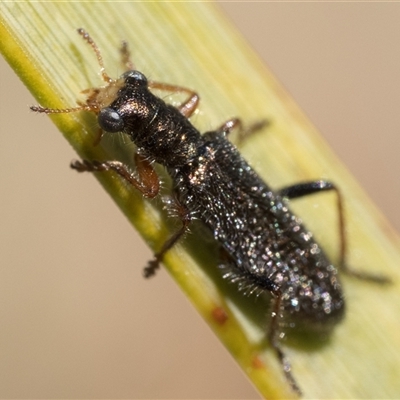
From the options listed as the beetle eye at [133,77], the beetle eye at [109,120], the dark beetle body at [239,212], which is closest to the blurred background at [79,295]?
the dark beetle body at [239,212]

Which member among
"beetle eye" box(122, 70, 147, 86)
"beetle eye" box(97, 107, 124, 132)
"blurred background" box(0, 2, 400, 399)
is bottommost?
"blurred background" box(0, 2, 400, 399)

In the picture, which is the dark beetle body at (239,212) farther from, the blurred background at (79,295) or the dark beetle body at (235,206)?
the blurred background at (79,295)

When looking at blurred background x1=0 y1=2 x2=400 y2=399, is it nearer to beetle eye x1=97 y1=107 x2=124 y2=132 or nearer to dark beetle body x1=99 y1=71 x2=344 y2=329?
dark beetle body x1=99 y1=71 x2=344 y2=329

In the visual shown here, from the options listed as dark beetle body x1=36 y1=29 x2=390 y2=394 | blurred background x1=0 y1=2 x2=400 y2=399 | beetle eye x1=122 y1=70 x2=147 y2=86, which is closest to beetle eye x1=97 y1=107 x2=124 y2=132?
dark beetle body x1=36 y1=29 x2=390 y2=394

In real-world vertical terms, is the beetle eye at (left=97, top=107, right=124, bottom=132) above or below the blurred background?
above

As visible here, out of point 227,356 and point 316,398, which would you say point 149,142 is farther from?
point 227,356

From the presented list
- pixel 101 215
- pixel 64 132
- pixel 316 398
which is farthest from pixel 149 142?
pixel 101 215

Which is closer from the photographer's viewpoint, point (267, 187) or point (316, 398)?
point (316, 398)
